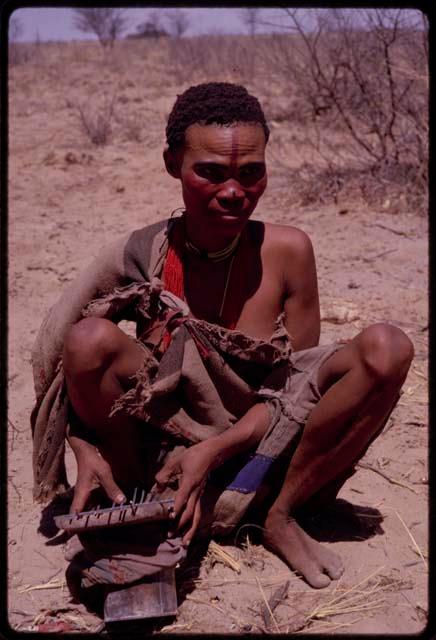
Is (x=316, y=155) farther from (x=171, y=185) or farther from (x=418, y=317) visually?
(x=418, y=317)

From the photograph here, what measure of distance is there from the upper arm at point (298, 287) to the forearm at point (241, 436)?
263 mm

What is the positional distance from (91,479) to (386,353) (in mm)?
938

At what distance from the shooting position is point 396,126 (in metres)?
7.04

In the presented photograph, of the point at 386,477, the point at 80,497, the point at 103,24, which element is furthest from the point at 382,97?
the point at 103,24

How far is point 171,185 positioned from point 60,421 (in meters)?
5.01

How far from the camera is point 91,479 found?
2.17 metres

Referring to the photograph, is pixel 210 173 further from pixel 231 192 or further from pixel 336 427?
pixel 336 427

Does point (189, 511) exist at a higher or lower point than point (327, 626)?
higher


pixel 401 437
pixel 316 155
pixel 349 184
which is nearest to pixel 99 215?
pixel 349 184

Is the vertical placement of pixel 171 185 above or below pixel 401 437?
above

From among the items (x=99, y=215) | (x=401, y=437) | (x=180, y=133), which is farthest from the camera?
(x=99, y=215)

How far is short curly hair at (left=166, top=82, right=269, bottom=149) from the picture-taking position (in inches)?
85.2

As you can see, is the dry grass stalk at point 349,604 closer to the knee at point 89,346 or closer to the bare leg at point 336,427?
the bare leg at point 336,427

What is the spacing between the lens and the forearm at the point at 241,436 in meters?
2.19
